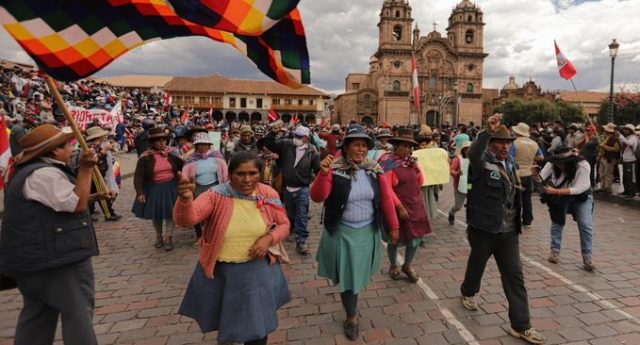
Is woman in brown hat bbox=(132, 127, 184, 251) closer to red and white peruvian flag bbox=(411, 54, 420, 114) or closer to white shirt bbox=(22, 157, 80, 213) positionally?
white shirt bbox=(22, 157, 80, 213)

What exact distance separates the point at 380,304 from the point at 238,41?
3.03 metres

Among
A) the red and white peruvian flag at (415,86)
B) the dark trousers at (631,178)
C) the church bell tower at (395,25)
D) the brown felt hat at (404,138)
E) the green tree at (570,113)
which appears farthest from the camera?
the church bell tower at (395,25)

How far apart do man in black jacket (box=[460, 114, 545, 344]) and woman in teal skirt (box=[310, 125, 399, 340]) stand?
0.85m

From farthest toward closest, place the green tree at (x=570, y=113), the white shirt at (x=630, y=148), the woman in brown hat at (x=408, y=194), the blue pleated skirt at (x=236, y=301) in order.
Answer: the green tree at (x=570, y=113)
the white shirt at (x=630, y=148)
the woman in brown hat at (x=408, y=194)
the blue pleated skirt at (x=236, y=301)

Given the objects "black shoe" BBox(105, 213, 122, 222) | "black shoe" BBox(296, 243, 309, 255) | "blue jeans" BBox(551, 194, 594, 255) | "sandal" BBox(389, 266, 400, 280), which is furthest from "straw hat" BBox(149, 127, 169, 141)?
"blue jeans" BBox(551, 194, 594, 255)

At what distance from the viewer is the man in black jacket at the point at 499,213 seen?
10.9 feet

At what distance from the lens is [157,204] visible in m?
5.80

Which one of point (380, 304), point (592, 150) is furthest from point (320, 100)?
point (380, 304)

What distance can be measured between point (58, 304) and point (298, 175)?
375 centimetres

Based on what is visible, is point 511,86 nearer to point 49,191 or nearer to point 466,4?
point 466,4

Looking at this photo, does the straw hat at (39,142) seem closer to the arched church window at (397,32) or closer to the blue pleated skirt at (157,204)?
the blue pleated skirt at (157,204)

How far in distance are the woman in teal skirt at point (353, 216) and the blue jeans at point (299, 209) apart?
2241mm

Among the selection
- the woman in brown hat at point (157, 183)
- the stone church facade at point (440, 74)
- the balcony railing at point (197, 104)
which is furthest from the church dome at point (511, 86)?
the woman in brown hat at point (157, 183)

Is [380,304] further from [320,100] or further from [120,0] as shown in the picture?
[320,100]
